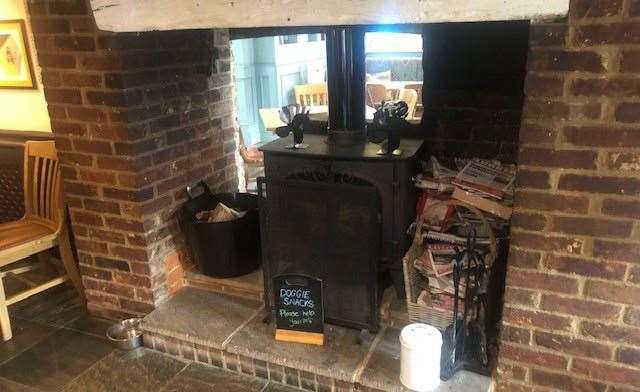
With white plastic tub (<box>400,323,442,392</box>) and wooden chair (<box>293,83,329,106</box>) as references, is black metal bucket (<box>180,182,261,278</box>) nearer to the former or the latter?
white plastic tub (<box>400,323,442,392</box>)

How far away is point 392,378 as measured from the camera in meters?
1.93

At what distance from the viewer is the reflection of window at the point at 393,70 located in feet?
11.8

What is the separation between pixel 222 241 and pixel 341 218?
2.22 feet

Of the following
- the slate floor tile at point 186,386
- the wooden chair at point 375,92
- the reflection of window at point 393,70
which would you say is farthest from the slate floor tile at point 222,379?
the wooden chair at point 375,92

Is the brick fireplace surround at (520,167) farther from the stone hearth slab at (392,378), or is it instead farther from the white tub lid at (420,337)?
the white tub lid at (420,337)

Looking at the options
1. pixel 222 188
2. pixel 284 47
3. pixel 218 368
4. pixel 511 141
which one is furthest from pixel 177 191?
pixel 284 47

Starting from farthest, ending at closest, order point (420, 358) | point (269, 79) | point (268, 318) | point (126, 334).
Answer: point (269, 79) < point (126, 334) < point (268, 318) < point (420, 358)

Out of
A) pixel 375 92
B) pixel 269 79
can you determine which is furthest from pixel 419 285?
pixel 269 79

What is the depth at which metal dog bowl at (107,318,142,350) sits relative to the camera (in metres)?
2.36

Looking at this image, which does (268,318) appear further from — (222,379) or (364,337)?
(364,337)

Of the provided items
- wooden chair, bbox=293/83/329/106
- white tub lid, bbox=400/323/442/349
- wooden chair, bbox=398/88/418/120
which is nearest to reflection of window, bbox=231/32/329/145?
wooden chair, bbox=293/83/329/106

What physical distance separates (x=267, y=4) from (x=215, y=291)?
1.45 metres

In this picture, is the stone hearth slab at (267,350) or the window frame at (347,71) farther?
the window frame at (347,71)

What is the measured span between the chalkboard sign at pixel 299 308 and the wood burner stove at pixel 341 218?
103 millimetres
